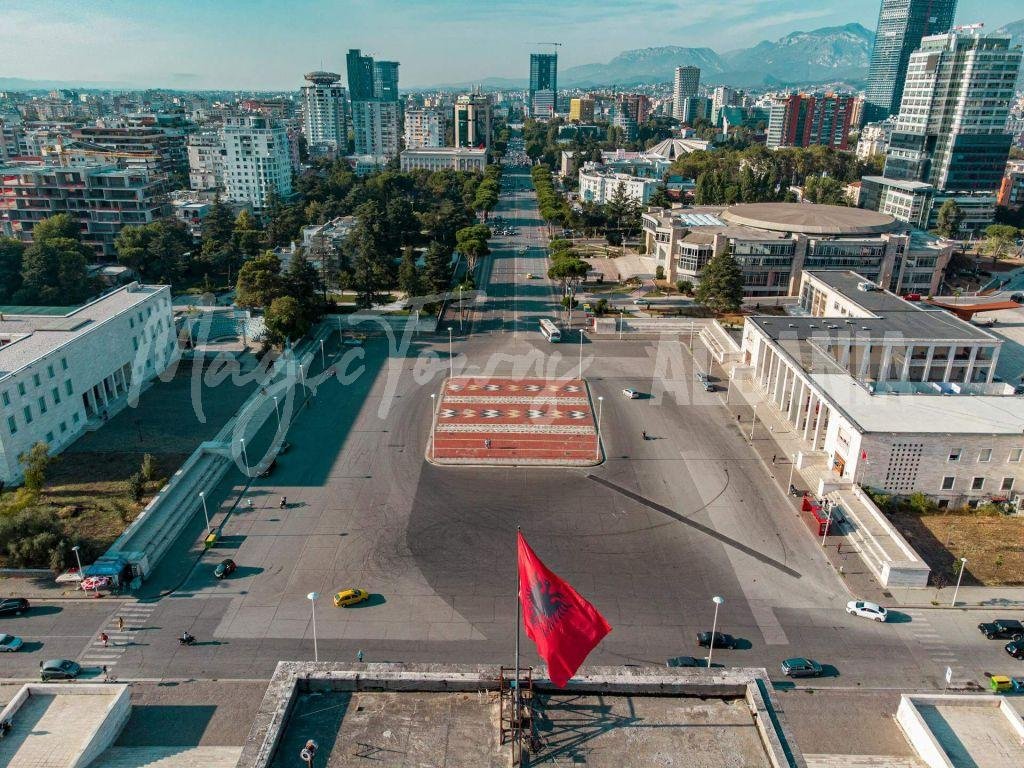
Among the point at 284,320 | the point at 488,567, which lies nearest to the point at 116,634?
the point at 488,567

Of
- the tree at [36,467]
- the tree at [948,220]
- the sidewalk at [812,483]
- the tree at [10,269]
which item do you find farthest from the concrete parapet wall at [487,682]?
the tree at [948,220]

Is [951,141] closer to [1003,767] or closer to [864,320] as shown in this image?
[864,320]

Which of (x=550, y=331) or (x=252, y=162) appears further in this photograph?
(x=252, y=162)

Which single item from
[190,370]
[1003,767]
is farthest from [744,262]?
[1003,767]

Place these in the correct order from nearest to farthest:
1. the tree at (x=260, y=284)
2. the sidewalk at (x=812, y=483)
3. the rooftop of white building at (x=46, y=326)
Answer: the sidewalk at (x=812, y=483), the rooftop of white building at (x=46, y=326), the tree at (x=260, y=284)

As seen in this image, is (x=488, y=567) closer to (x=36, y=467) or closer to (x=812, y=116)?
(x=36, y=467)

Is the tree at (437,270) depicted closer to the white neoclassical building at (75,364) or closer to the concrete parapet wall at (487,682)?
the white neoclassical building at (75,364)
